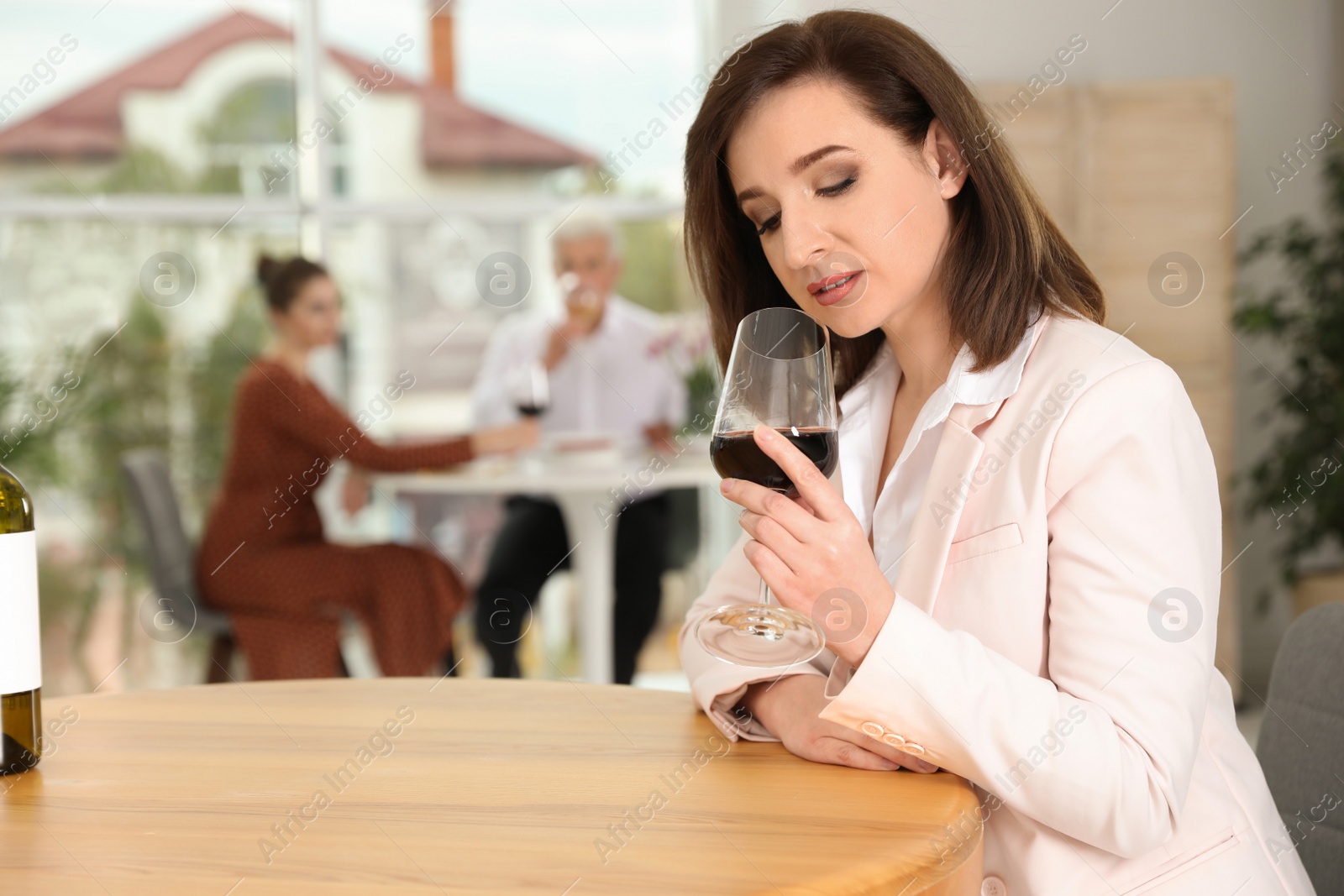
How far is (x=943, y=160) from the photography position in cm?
139

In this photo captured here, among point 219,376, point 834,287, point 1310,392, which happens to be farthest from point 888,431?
point 219,376

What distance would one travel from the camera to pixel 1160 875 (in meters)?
1.09

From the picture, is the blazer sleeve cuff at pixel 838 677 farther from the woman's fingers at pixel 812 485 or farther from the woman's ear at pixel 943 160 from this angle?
the woman's ear at pixel 943 160

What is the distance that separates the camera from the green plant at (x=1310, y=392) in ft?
14.2

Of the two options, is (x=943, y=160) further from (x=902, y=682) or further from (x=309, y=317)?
(x=309, y=317)

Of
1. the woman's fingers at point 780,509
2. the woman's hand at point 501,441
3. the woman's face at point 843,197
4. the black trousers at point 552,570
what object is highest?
the woman's face at point 843,197

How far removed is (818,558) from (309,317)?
3442 mm

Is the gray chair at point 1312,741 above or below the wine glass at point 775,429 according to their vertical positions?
below

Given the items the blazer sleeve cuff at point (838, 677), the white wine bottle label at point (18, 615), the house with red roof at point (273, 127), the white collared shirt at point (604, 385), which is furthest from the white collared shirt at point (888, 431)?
the house with red roof at point (273, 127)

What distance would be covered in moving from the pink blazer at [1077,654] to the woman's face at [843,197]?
0.62ft

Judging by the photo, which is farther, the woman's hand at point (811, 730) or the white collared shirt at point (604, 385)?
the white collared shirt at point (604, 385)

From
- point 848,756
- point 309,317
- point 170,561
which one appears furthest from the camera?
point 309,317

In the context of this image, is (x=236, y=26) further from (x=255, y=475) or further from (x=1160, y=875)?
(x=1160, y=875)

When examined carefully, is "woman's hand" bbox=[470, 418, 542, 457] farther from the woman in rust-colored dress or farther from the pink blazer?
the pink blazer
